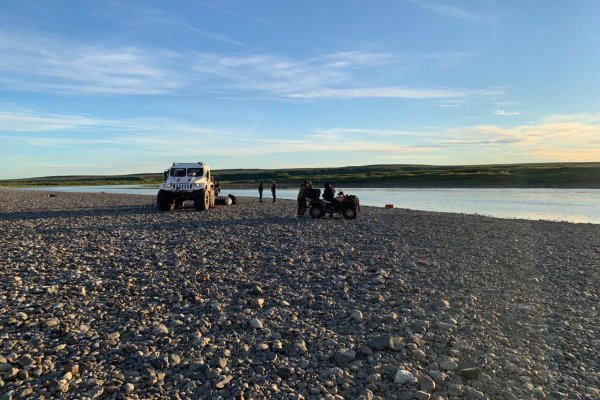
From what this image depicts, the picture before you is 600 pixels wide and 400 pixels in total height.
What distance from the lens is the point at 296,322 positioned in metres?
7.82

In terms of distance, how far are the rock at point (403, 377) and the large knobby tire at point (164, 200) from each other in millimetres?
27218

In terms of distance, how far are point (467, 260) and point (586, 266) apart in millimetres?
3262

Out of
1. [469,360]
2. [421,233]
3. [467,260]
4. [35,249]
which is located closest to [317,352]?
[469,360]

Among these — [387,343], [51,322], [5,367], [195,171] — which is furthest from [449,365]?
[195,171]

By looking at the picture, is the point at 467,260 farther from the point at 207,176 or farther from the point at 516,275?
the point at 207,176

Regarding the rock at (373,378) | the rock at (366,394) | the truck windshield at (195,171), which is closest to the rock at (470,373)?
the rock at (373,378)

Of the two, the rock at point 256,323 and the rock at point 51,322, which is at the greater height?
the rock at point 51,322

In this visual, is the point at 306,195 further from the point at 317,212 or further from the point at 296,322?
the point at 296,322

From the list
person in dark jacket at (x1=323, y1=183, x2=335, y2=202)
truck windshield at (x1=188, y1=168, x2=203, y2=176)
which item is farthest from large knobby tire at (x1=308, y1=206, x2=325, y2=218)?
truck windshield at (x1=188, y1=168, x2=203, y2=176)

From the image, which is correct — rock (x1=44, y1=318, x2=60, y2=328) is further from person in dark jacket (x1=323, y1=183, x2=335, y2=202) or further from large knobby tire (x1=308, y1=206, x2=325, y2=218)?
person in dark jacket (x1=323, y1=183, x2=335, y2=202)

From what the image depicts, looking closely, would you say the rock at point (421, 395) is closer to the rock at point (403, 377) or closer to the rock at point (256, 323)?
the rock at point (403, 377)

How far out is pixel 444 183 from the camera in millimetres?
86438

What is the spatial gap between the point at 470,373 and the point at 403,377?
0.93 meters

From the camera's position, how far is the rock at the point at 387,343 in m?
6.74
